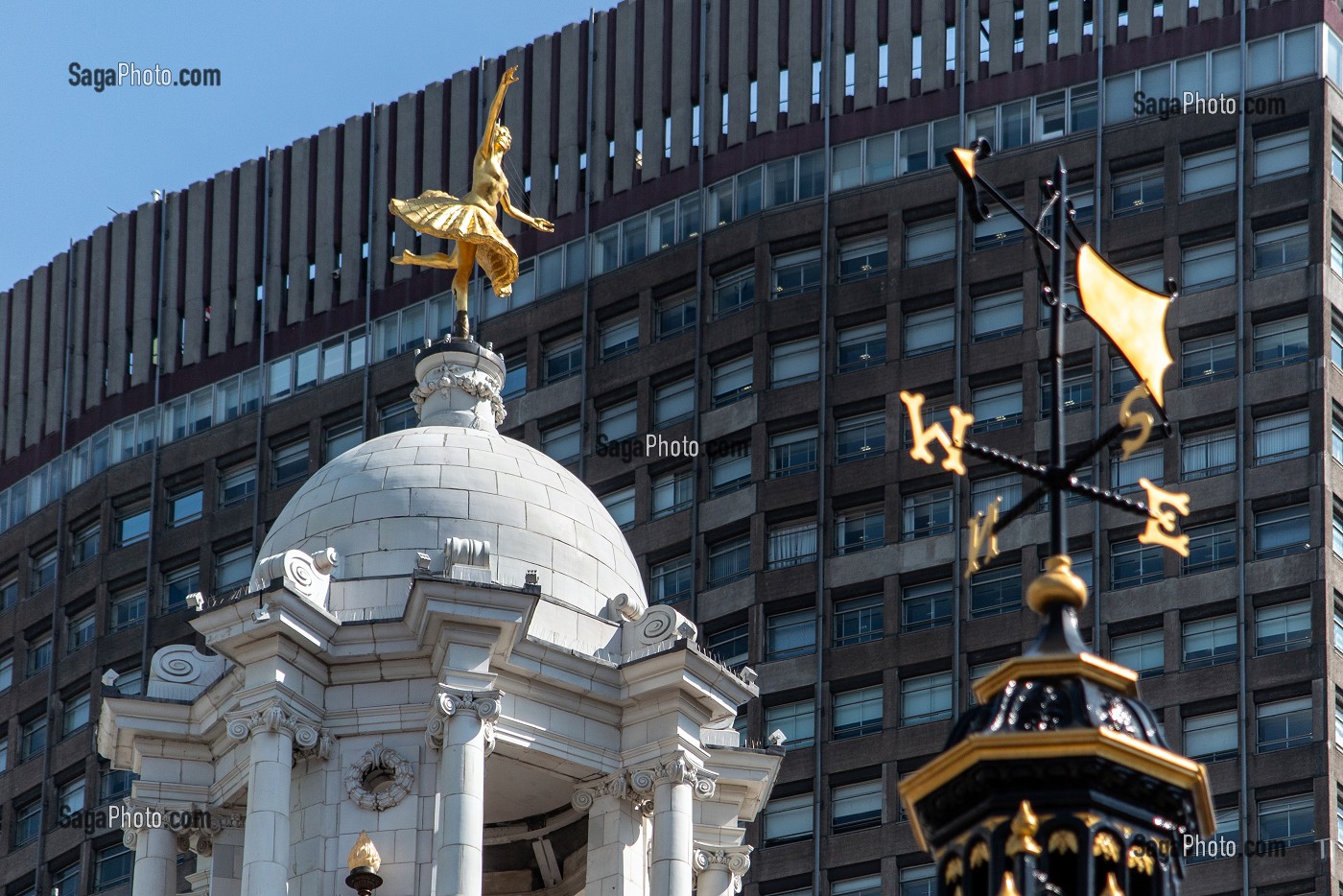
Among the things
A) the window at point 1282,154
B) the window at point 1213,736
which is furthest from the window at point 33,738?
the window at point 1282,154

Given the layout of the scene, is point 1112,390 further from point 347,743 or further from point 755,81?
point 347,743

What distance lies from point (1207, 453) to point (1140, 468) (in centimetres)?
306

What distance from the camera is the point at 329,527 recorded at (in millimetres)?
57156

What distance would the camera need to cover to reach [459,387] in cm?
6162

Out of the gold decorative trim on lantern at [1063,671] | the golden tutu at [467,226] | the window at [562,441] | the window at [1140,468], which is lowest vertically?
the gold decorative trim on lantern at [1063,671]

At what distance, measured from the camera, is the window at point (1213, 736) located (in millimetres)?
128125

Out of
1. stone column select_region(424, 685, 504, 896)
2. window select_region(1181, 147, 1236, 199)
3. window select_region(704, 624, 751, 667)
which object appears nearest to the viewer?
stone column select_region(424, 685, 504, 896)

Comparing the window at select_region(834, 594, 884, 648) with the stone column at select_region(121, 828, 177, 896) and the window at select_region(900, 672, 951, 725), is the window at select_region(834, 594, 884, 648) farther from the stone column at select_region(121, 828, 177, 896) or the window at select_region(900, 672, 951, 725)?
the stone column at select_region(121, 828, 177, 896)

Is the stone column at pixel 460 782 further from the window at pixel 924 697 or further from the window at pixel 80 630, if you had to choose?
the window at pixel 80 630

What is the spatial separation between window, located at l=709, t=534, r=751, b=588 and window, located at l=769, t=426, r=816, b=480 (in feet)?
10.2

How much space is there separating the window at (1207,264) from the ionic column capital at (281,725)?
8901 centimetres

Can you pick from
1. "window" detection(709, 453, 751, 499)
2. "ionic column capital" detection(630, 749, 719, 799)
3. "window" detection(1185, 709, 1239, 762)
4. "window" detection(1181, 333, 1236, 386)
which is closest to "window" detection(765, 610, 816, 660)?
"window" detection(709, 453, 751, 499)

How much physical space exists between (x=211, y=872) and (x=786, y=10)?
103 meters

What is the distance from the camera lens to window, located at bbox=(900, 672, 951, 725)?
135000mm
